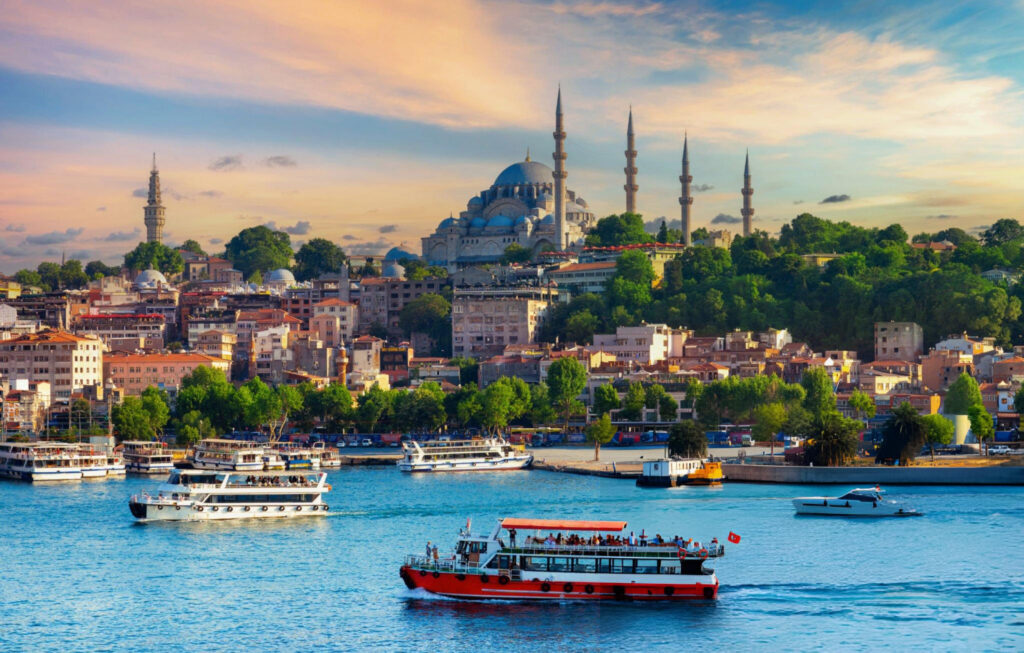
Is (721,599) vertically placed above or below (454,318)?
below

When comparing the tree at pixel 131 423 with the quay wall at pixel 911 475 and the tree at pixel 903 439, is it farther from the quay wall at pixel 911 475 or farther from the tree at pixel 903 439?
the tree at pixel 903 439

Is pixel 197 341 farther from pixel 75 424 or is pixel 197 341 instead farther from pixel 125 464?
pixel 125 464

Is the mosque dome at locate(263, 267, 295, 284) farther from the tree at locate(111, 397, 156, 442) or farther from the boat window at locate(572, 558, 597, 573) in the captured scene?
the boat window at locate(572, 558, 597, 573)

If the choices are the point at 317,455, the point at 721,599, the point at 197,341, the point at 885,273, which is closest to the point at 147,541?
the point at 721,599

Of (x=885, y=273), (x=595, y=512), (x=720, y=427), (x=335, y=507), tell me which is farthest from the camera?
(x=885, y=273)

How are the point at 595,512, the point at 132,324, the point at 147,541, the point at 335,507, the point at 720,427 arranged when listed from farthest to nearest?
the point at 132,324, the point at 720,427, the point at 335,507, the point at 595,512, the point at 147,541

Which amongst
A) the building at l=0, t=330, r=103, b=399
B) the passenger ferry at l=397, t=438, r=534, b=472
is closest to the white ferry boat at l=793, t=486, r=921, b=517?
the passenger ferry at l=397, t=438, r=534, b=472

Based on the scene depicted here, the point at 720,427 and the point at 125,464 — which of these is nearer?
the point at 125,464
